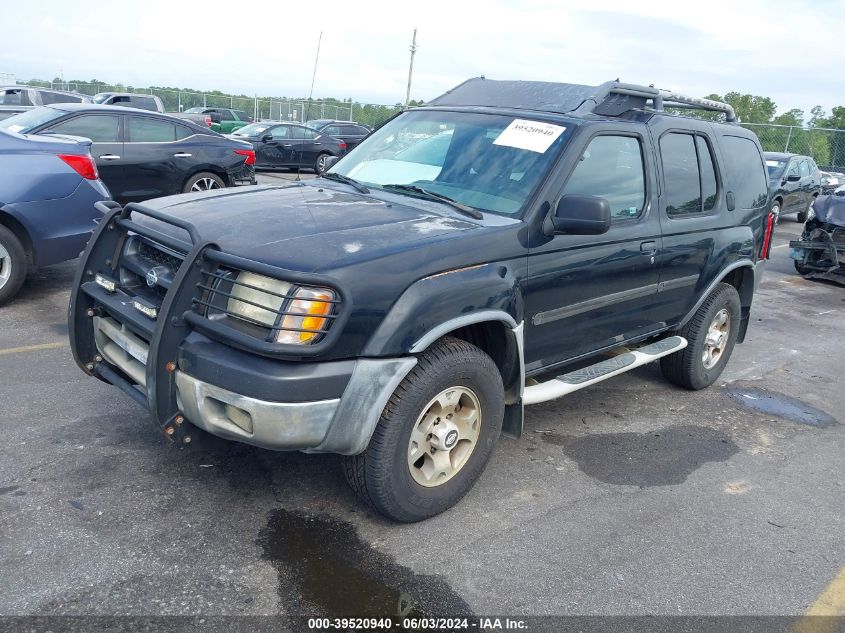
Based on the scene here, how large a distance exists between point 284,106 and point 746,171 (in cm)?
3467

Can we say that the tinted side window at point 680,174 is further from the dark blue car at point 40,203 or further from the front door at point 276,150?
the front door at point 276,150

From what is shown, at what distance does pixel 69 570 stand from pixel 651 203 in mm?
3624

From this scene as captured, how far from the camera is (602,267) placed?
13.5 ft

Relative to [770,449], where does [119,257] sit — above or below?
above

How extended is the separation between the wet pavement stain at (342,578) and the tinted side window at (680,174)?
112 inches

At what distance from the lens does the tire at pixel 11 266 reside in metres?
6.21

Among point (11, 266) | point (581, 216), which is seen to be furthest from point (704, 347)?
point (11, 266)

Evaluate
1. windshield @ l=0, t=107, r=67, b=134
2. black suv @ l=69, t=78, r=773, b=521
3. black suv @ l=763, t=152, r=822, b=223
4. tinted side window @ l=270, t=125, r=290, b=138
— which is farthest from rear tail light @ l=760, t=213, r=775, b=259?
tinted side window @ l=270, t=125, r=290, b=138

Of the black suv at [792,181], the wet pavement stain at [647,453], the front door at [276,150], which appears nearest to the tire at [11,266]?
the wet pavement stain at [647,453]

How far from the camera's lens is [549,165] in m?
3.89

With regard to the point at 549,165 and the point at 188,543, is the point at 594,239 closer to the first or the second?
the point at 549,165

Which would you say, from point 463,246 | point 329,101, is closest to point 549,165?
point 463,246

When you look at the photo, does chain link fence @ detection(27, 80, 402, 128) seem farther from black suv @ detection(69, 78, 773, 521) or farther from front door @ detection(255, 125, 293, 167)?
black suv @ detection(69, 78, 773, 521)

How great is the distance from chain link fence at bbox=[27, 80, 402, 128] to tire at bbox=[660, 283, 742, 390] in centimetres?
2956
